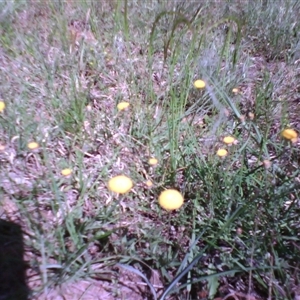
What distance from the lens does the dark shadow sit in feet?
3.18

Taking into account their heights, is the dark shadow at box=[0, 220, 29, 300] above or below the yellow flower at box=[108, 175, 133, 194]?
below

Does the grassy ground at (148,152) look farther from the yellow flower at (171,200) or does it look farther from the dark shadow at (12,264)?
the yellow flower at (171,200)

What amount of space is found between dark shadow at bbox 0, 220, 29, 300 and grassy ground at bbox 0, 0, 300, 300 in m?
0.02

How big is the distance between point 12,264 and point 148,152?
0.68 metres

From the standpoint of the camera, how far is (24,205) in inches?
46.6

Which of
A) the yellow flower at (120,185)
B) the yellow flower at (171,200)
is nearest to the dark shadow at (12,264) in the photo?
the yellow flower at (120,185)

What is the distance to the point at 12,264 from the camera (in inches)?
40.7

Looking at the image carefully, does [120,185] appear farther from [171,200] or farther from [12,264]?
[12,264]

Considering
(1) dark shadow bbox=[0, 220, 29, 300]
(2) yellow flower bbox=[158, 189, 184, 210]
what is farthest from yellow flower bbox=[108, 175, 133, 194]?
(1) dark shadow bbox=[0, 220, 29, 300]

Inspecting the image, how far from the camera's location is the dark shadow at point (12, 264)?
3.18 ft

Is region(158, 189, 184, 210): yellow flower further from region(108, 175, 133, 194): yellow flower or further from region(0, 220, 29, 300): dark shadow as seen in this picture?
region(0, 220, 29, 300): dark shadow

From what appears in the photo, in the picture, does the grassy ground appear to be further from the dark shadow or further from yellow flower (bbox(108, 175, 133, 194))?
yellow flower (bbox(108, 175, 133, 194))

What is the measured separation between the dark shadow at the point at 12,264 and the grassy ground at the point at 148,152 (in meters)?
0.02

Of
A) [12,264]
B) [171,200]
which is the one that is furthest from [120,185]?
[12,264]
